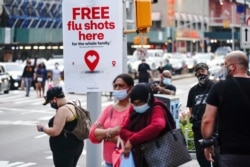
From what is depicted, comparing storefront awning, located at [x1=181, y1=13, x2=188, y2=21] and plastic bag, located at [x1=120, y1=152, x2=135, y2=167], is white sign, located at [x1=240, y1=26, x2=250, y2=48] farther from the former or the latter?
storefront awning, located at [x1=181, y1=13, x2=188, y2=21]

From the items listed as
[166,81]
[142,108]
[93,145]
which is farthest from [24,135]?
[142,108]

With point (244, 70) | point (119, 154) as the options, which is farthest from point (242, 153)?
point (119, 154)

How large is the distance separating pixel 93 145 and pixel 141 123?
2692mm

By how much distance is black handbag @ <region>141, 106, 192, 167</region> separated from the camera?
6688mm

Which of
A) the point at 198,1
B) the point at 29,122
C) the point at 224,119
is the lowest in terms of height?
the point at 29,122

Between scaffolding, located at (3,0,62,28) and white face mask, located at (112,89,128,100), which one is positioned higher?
scaffolding, located at (3,0,62,28)

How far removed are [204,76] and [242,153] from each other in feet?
11.6

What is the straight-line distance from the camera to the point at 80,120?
28.4 feet

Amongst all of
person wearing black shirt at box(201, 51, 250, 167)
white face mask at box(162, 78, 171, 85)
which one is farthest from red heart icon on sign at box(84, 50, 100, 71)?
white face mask at box(162, 78, 171, 85)

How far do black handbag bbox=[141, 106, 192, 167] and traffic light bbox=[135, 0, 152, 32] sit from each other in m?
5.86

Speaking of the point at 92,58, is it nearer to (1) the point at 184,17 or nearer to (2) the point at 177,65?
(2) the point at 177,65

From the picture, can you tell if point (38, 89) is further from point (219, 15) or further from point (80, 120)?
point (219, 15)

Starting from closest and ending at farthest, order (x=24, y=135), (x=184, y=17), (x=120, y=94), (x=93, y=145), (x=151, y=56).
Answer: (x=120, y=94) → (x=93, y=145) → (x=24, y=135) → (x=151, y=56) → (x=184, y=17)

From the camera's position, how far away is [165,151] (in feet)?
22.0
